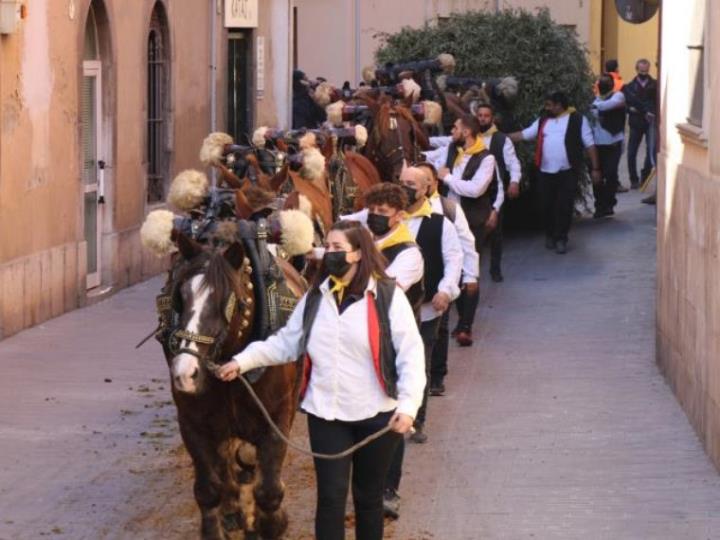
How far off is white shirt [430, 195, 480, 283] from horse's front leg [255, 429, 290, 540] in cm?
313

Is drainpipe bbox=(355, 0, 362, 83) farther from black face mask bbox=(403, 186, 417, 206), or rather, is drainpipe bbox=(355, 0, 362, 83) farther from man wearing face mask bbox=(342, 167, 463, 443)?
black face mask bbox=(403, 186, 417, 206)

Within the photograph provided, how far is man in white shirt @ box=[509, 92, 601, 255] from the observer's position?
21688 millimetres

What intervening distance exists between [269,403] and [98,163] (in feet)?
35.6

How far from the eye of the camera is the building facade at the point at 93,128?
17.0 m

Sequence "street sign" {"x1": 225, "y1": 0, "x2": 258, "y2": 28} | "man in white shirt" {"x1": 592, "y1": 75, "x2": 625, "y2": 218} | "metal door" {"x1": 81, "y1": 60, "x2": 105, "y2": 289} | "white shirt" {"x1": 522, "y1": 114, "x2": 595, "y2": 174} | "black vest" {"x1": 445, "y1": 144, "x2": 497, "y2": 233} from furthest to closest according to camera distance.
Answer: "street sign" {"x1": 225, "y1": 0, "x2": 258, "y2": 28} < "man in white shirt" {"x1": 592, "y1": 75, "x2": 625, "y2": 218} < "white shirt" {"x1": 522, "y1": 114, "x2": 595, "y2": 174} < "metal door" {"x1": 81, "y1": 60, "x2": 105, "y2": 289} < "black vest" {"x1": 445, "y1": 144, "x2": 497, "y2": 233}

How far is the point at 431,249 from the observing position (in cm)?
1209

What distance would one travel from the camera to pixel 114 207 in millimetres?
20203

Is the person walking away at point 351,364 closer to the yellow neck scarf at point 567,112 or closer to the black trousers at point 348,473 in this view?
the black trousers at point 348,473

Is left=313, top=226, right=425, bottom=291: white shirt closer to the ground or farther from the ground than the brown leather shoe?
farther from the ground

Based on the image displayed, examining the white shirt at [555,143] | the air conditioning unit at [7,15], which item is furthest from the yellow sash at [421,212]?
the white shirt at [555,143]

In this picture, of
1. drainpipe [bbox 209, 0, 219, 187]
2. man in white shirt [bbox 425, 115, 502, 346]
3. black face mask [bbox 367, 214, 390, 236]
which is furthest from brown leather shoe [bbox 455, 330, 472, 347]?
drainpipe [bbox 209, 0, 219, 187]

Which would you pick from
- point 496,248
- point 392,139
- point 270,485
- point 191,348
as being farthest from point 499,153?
point 191,348

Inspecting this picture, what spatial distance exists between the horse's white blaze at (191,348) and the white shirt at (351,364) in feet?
1.70

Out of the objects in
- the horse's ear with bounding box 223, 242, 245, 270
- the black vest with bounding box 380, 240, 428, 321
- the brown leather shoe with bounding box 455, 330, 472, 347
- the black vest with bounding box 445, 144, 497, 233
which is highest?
the horse's ear with bounding box 223, 242, 245, 270
